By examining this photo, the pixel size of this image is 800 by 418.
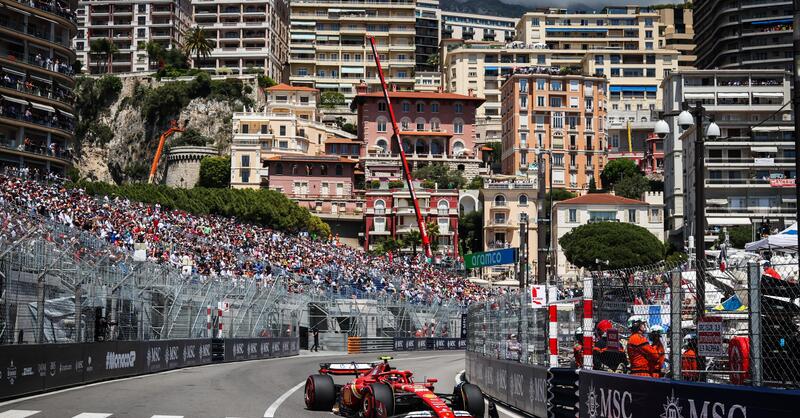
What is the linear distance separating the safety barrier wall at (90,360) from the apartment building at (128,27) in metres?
141

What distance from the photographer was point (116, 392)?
21.3 meters

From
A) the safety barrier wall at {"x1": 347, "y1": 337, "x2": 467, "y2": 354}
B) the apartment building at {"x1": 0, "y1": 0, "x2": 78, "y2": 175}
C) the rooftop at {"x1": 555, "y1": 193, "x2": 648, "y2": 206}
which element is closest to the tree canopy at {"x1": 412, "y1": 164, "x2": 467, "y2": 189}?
the rooftop at {"x1": 555, "y1": 193, "x2": 648, "y2": 206}

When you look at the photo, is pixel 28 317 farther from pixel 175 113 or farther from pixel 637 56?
pixel 637 56

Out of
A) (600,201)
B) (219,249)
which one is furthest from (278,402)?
(600,201)

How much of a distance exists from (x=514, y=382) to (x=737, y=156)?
9067cm

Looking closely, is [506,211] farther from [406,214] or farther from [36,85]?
[36,85]

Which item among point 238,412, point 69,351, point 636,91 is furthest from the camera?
point 636,91

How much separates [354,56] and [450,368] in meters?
141

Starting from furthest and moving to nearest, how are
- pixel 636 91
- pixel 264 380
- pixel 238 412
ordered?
pixel 636 91 → pixel 264 380 → pixel 238 412

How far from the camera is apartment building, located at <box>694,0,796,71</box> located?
140375mm

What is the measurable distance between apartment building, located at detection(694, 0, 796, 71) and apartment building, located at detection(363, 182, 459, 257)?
46.3 metres

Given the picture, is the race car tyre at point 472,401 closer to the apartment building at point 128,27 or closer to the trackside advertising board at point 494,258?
the trackside advertising board at point 494,258

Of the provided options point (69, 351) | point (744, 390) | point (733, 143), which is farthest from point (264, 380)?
point (733, 143)

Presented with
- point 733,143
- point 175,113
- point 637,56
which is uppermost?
point 637,56
